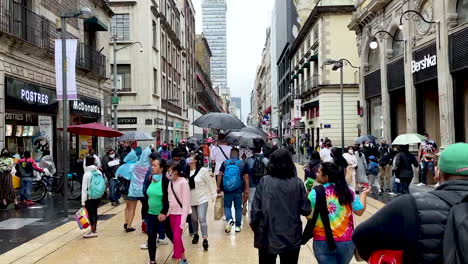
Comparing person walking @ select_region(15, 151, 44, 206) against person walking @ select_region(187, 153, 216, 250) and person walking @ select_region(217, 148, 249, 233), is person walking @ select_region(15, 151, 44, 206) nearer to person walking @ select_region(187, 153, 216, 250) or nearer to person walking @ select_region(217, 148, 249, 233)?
person walking @ select_region(217, 148, 249, 233)

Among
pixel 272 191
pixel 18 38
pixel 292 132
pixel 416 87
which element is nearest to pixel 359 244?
pixel 272 191

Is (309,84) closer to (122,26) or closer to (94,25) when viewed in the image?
(122,26)

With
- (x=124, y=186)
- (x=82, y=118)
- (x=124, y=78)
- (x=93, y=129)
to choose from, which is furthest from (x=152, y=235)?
(x=124, y=78)

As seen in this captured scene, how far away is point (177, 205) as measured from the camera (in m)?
6.72

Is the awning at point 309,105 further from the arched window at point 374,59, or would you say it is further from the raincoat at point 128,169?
the raincoat at point 128,169

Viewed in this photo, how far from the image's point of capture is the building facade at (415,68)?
17750 mm

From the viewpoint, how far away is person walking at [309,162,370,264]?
176 inches

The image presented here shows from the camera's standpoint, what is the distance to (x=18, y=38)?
1426 cm

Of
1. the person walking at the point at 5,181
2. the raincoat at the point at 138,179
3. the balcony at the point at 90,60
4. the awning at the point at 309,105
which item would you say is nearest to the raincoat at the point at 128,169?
the raincoat at the point at 138,179

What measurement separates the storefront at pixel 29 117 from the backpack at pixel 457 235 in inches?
564

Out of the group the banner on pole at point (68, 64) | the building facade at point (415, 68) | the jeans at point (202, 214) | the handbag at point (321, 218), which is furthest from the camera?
the building facade at point (415, 68)

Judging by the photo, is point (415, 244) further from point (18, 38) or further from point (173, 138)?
point (173, 138)

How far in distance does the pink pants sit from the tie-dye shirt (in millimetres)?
2655

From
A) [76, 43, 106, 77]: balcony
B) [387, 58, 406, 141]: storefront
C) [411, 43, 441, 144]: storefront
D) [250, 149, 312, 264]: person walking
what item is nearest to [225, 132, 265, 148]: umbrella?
[250, 149, 312, 264]: person walking
